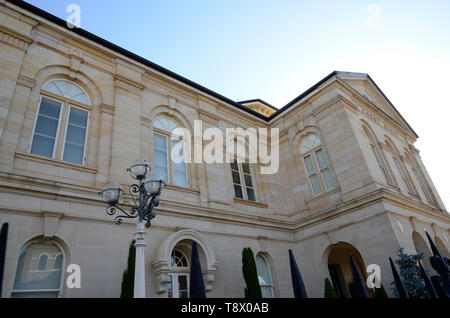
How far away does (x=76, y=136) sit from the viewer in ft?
30.0

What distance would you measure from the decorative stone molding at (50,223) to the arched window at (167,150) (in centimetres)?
385

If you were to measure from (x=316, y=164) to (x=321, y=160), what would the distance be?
301 mm

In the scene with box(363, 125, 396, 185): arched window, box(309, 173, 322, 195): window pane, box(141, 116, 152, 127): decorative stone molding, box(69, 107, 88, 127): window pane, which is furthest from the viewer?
box(309, 173, 322, 195): window pane

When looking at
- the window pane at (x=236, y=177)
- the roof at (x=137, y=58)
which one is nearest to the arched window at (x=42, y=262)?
the roof at (x=137, y=58)

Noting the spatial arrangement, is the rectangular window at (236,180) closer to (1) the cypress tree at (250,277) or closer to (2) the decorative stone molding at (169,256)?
(1) the cypress tree at (250,277)

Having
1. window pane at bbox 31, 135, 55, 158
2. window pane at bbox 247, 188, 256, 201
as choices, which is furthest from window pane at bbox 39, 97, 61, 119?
window pane at bbox 247, 188, 256, 201

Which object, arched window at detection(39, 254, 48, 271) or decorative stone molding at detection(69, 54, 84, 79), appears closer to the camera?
arched window at detection(39, 254, 48, 271)

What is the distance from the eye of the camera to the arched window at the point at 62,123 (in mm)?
8400

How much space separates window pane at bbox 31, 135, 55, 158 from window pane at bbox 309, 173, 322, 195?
429 inches

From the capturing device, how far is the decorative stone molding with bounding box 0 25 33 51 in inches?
344

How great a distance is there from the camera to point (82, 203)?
26.0 feet

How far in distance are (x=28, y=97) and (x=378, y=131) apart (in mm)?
15704

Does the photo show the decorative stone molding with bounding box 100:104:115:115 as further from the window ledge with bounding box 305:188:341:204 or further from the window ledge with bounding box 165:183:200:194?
the window ledge with bounding box 305:188:341:204
